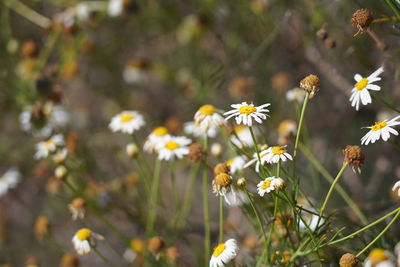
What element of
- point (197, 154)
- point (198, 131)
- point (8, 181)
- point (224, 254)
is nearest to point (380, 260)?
point (224, 254)

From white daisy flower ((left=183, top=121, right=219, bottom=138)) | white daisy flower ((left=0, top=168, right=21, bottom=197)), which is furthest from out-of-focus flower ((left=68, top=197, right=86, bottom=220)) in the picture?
white daisy flower ((left=0, top=168, right=21, bottom=197))

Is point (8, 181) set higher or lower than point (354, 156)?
higher

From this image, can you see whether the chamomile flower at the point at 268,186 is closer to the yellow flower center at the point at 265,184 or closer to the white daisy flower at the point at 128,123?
the yellow flower center at the point at 265,184

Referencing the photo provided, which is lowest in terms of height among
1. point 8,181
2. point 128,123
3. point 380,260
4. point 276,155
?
point 380,260

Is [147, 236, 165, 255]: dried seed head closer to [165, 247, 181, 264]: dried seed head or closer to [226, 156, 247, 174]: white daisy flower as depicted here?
[165, 247, 181, 264]: dried seed head

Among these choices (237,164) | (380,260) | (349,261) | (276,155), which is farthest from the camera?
(237,164)

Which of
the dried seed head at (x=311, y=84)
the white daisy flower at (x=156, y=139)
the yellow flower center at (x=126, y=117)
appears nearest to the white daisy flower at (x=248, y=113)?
the dried seed head at (x=311, y=84)

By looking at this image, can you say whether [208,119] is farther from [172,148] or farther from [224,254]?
[224,254]
